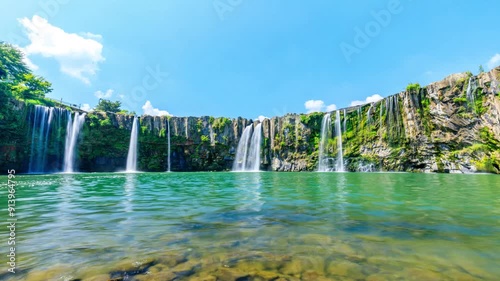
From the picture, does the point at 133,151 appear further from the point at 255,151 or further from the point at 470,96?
the point at 470,96

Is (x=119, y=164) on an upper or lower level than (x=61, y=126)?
lower

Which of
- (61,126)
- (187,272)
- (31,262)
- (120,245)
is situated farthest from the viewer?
(61,126)

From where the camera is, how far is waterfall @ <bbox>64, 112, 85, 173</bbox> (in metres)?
41.1

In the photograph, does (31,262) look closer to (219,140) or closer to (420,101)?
(420,101)

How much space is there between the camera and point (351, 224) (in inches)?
193

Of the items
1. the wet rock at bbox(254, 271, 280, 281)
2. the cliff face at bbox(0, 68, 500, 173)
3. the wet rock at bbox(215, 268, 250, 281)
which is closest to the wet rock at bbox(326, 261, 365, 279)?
the wet rock at bbox(254, 271, 280, 281)

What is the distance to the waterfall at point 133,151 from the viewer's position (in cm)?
4647

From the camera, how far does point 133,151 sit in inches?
1852

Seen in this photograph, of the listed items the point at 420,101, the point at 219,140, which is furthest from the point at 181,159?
the point at 420,101

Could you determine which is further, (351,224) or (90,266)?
(351,224)

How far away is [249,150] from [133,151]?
70.8 ft

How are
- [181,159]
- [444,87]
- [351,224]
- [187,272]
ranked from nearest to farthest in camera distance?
1. [187,272]
2. [351,224]
3. [444,87]
4. [181,159]

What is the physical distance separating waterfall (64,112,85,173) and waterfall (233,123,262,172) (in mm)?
27359

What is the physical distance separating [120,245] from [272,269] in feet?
7.63
